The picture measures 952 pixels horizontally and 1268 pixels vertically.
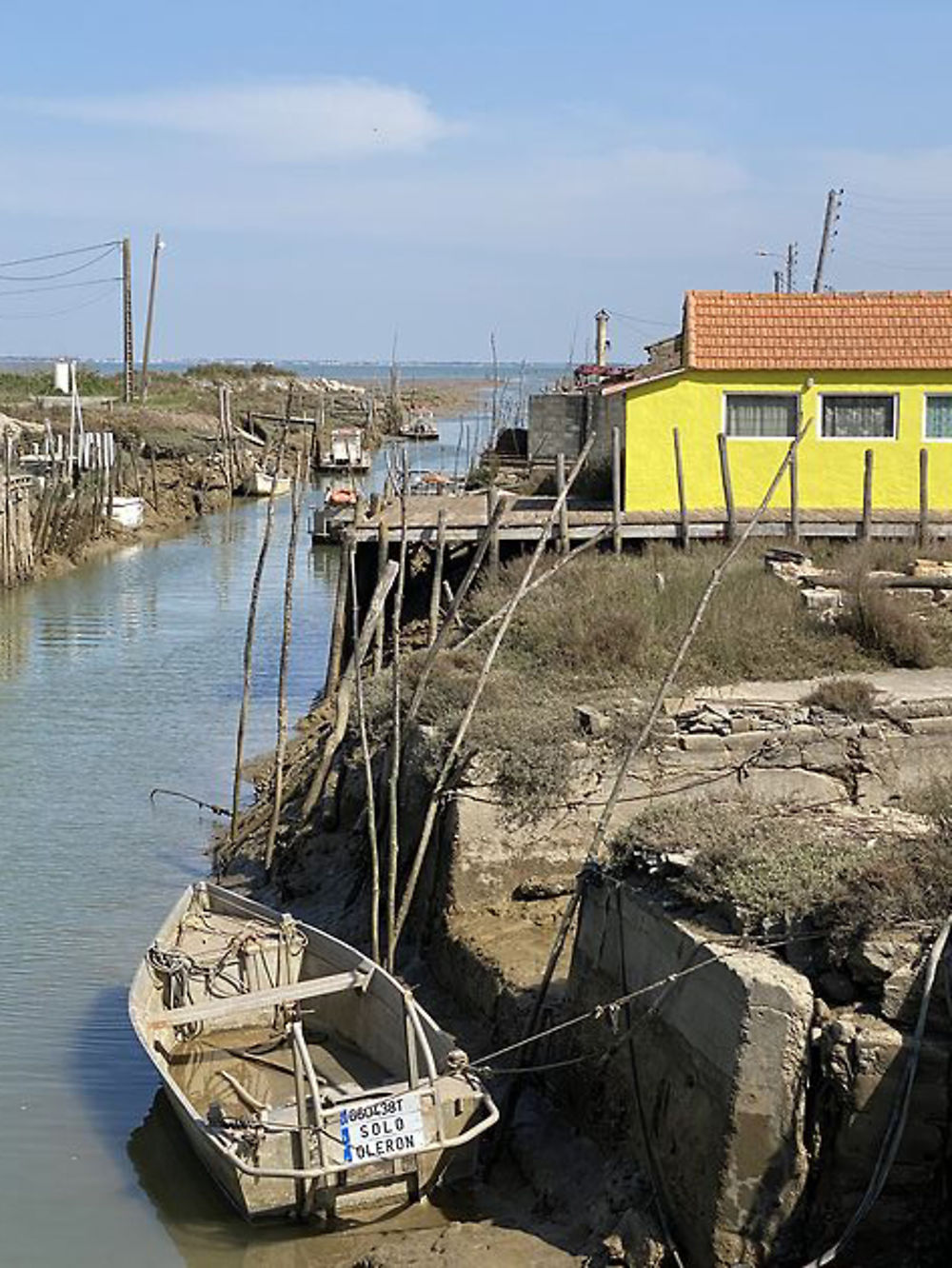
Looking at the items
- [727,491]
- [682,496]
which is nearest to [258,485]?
[682,496]

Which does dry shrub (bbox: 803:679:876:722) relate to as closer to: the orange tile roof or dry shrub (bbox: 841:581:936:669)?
dry shrub (bbox: 841:581:936:669)

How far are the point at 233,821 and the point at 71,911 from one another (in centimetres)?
183

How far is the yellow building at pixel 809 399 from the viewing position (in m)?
24.3

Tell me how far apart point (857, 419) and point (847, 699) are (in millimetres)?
12382

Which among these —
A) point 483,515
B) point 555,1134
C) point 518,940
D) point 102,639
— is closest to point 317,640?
point 102,639

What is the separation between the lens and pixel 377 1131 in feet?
30.7

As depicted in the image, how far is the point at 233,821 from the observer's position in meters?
16.8

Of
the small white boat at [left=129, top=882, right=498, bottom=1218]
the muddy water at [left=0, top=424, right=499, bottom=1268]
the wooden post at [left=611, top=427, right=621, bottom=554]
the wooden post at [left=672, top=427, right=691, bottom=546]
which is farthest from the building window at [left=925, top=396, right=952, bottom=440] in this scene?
the small white boat at [left=129, top=882, right=498, bottom=1218]

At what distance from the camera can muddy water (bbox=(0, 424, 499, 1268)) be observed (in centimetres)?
→ 1033

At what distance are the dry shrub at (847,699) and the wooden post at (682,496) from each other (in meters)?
9.78

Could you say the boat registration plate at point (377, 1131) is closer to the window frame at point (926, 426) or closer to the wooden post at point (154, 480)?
the window frame at point (926, 426)

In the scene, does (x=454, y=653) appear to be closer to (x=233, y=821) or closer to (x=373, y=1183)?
(x=233, y=821)

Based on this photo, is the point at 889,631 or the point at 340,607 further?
the point at 340,607

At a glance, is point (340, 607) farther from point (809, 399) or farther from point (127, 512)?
point (127, 512)
